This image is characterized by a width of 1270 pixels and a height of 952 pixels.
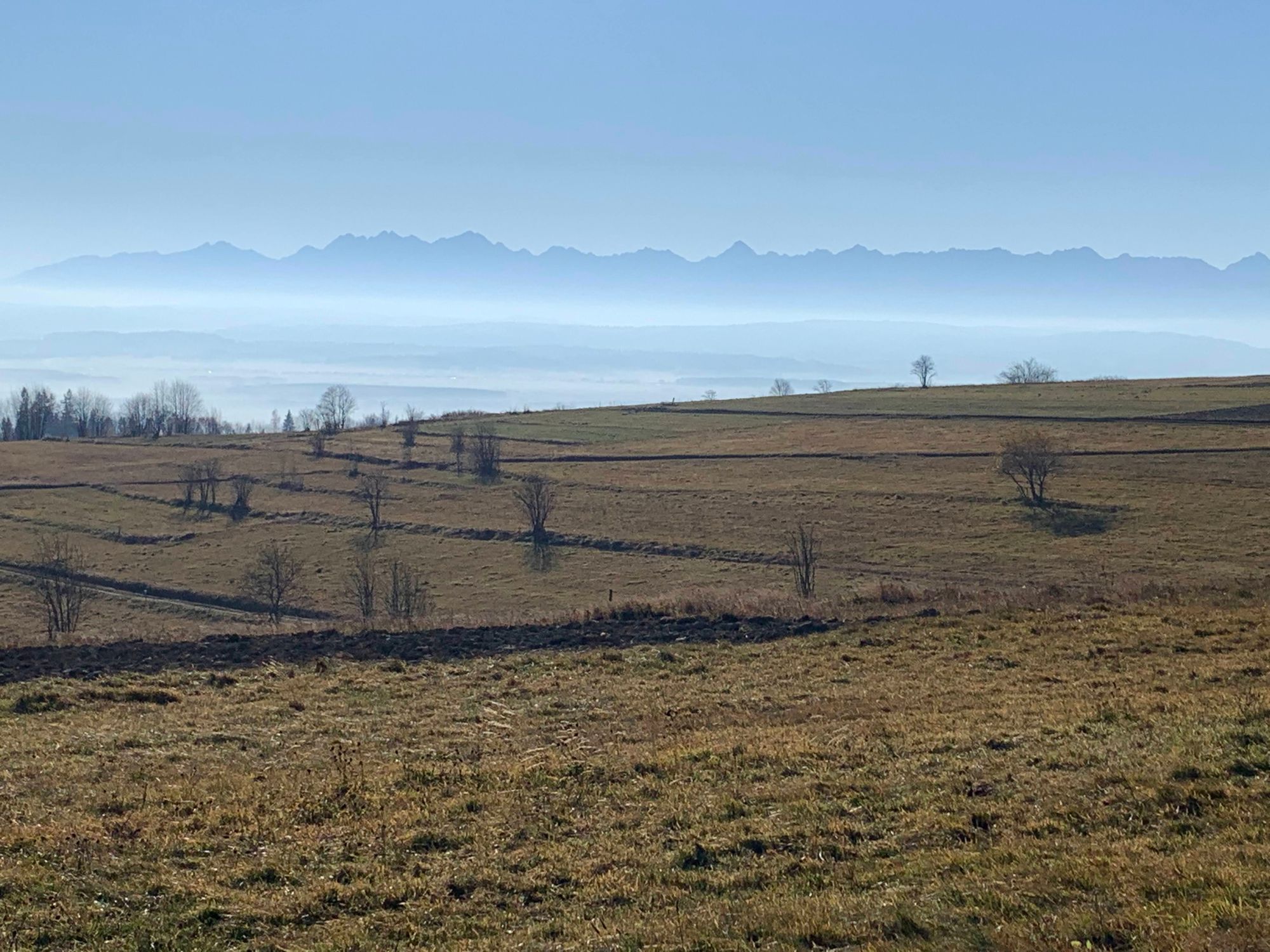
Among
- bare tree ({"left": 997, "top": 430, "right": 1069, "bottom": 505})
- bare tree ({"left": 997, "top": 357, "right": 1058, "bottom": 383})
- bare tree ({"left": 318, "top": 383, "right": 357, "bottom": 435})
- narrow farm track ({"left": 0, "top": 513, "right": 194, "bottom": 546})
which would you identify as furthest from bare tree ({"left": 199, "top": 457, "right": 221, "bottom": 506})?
bare tree ({"left": 997, "top": 357, "right": 1058, "bottom": 383})

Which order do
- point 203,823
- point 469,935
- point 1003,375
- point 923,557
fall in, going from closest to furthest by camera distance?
point 469,935 → point 203,823 → point 923,557 → point 1003,375

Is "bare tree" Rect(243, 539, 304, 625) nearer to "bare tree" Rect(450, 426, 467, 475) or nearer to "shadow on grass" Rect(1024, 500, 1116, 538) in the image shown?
"bare tree" Rect(450, 426, 467, 475)

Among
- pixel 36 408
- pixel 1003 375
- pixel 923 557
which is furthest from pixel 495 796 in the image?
pixel 36 408

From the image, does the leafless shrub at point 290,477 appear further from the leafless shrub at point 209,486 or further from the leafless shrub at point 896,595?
the leafless shrub at point 896,595

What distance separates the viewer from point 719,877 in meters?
9.72

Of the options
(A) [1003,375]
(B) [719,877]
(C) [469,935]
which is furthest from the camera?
(A) [1003,375]

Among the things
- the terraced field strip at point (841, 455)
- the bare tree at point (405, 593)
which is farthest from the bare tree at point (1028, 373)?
the bare tree at point (405, 593)

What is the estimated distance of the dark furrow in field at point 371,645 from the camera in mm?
22016

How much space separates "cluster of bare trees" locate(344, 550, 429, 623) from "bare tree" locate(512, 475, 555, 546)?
31.8 ft

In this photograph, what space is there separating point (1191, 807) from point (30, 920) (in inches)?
451

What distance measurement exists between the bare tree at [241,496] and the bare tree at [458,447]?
1806 cm

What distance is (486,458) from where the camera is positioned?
91.1 metres

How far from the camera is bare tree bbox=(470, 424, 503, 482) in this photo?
89.0m

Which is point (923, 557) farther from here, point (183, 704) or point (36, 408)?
point (36, 408)
